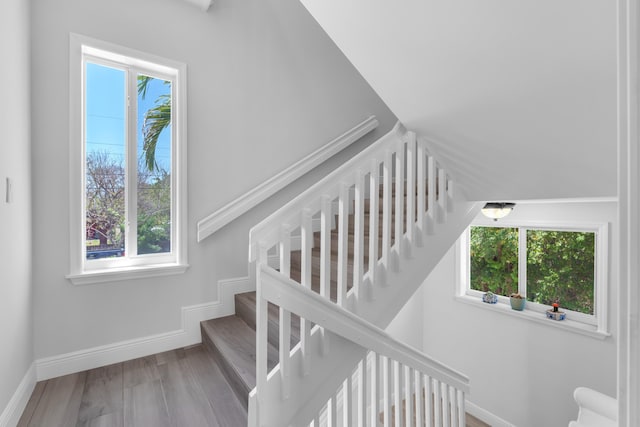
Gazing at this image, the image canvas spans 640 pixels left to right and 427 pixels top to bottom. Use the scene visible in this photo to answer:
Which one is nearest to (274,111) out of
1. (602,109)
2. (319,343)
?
(319,343)

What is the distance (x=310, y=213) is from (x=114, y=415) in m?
1.44

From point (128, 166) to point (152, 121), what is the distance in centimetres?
39

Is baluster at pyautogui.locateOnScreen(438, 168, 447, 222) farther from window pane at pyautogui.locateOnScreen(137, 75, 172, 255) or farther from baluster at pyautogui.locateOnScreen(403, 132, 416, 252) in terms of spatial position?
window pane at pyautogui.locateOnScreen(137, 75, 172, 255)

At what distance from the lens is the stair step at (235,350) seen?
1577mm

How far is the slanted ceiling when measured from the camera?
1.00 meters

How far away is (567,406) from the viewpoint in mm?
2861

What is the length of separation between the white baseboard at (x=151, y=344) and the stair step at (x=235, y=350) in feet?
0.25

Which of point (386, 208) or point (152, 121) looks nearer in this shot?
point (386, 208)

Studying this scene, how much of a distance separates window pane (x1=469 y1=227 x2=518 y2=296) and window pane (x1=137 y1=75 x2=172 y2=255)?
11.3ft

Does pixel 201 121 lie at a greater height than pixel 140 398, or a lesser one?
greater

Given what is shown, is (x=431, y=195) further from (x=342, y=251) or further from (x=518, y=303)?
(x=518, y=303)

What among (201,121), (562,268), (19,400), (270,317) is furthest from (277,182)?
(562,268)

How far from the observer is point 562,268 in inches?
120
